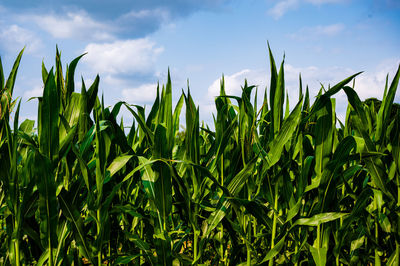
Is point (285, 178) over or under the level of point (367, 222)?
over

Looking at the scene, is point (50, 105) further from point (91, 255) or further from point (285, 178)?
point (285, 178)

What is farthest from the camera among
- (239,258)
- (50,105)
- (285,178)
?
(239,258)

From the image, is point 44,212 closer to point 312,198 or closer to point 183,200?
point 183,200

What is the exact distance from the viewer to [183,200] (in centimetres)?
169

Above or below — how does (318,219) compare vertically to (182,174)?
below

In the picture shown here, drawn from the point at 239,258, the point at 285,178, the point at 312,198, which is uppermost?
the point at 285,178

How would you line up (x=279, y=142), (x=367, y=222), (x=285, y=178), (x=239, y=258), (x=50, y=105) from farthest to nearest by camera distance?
(x=239, y=258) < (x=367, y=222) < (x=285, y=178) < (x=279, y=142) < (x=50, y=105)

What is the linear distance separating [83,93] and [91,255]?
0.83 m

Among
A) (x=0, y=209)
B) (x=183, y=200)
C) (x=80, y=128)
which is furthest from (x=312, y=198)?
(x=0, y=209)

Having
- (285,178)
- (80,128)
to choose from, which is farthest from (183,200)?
(80,128)

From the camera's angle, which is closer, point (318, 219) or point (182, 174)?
point (318, 219)

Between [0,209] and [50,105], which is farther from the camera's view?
[0,209]

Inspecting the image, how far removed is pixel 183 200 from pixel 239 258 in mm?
647

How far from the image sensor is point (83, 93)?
168 centimetres
